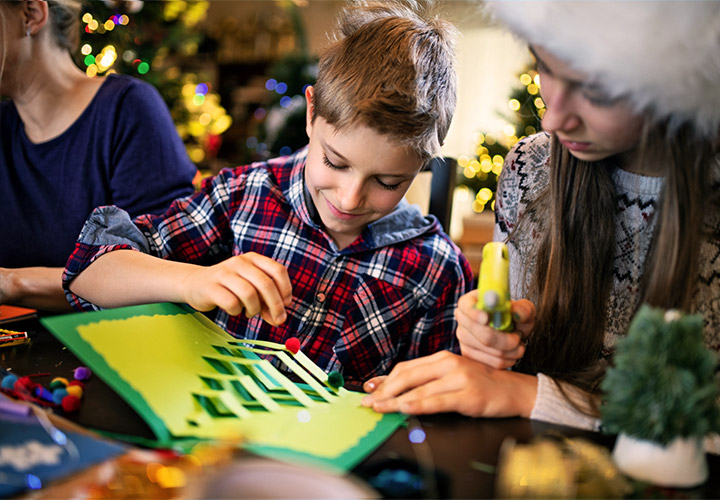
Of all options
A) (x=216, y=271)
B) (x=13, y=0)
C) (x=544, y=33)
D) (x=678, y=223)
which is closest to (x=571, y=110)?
(x=544, y=33)

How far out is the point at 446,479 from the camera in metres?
0.55

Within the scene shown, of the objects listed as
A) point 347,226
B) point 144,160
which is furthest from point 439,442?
point 144,160

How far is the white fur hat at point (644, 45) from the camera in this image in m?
0.64

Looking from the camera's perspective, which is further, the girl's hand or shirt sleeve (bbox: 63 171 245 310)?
shirt sleeve (bbox: 63 171 245 310)

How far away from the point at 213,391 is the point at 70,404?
0.47 ft

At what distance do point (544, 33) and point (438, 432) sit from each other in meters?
0.44

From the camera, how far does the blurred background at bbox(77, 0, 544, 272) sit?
241 centimetres

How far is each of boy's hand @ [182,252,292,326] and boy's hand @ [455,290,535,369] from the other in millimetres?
228

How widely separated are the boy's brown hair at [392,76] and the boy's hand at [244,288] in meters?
0.32

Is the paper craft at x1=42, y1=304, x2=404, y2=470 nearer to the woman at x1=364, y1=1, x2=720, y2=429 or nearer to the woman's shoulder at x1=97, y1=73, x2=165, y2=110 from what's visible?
the woman at x1=364, y1=1, x2=720, y2=429

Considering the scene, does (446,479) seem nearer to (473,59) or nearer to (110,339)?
(110,339)

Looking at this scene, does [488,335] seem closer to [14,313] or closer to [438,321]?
[438,321]

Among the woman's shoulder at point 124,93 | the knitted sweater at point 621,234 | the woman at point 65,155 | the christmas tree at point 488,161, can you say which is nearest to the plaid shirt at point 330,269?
the knitted sweater at point 621,234

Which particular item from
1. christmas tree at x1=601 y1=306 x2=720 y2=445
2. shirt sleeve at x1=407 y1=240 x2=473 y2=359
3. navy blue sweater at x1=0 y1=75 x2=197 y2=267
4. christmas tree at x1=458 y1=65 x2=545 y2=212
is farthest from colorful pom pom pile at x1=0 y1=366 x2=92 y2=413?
christmas tree at x1=458 y1=65 x2=545 y2=212
